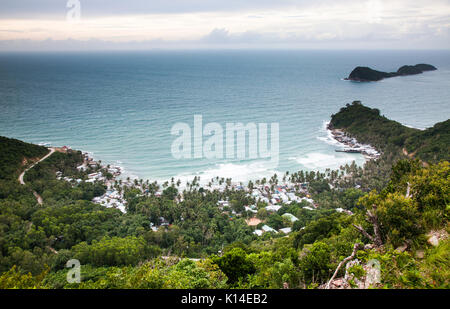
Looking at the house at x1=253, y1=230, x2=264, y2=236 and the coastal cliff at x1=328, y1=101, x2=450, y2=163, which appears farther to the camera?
the coastal cliff at x1=328, y1=101, x2=450, y2=163

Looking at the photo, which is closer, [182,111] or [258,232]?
[258,232]

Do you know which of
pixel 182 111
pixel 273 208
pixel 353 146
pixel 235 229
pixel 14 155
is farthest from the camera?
pixel 182 111

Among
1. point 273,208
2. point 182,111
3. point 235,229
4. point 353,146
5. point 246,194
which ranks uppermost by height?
point 182,111

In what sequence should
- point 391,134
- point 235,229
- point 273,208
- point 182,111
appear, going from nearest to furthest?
1. point 235,229
2. point 273,208
3. point 391,134
4. point 182,111

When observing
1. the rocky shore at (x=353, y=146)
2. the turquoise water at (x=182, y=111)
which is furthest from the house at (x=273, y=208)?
the rocky shore at (x=353, y=146)

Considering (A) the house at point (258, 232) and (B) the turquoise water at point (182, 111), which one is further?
(B) the turquoise water at point (182, 111)

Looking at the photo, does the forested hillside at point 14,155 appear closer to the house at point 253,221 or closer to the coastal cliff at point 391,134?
the house at point 253,221

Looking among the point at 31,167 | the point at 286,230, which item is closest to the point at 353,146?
the point at 286,230

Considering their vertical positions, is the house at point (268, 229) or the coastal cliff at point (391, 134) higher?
the coastal cliff at point (391, 134)

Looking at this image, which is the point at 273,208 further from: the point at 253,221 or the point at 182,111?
the point at 182,111

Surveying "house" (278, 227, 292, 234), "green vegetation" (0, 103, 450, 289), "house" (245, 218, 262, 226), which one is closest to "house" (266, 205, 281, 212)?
"green vegetation" (0, 103, 450, 289)

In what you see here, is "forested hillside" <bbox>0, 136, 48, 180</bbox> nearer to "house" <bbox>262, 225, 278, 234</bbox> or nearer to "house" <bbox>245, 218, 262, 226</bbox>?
"house" <bbox>245, 218, 262, 226</bbox>
